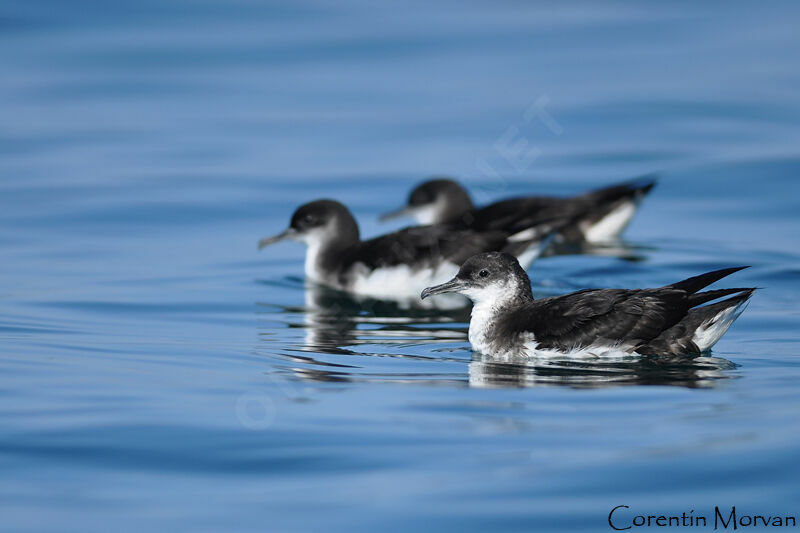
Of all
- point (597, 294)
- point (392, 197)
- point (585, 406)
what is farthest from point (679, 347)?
point (392, 197)

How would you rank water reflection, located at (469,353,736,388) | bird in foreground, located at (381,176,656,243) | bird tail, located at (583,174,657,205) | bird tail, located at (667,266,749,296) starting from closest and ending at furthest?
water reflection, located at (469,353,736,388) → bird tail, located at (667,266,749,296) → bird in foreground, located at (381,176,656,243) → bird tail, located at (583,174,657,205)

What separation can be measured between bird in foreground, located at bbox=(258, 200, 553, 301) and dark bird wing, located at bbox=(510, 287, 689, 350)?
3.49 meters

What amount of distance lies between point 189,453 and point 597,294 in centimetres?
350

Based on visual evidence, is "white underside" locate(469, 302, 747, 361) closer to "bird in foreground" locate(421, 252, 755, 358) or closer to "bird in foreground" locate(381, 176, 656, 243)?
"bird in foreground" locate(421, 252, 755, 358)

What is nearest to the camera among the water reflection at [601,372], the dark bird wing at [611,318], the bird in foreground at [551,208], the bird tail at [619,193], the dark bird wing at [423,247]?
the water reflection at [601,372]

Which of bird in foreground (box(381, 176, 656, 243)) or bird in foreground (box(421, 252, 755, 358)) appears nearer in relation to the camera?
bird in foreground (box(421, 252, 755, 358))

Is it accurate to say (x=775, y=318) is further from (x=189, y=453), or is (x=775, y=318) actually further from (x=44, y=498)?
(x=44, y=498)

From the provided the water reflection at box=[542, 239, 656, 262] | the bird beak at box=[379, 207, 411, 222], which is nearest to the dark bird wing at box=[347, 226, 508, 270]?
the water reflection at box=[542, 239, 656, 262]

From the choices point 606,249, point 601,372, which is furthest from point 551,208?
point 601,372

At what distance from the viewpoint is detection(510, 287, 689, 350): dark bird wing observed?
9.31 metres

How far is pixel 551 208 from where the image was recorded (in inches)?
594

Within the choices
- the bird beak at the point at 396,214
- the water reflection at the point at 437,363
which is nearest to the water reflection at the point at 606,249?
the bird beak at the point at 396,214

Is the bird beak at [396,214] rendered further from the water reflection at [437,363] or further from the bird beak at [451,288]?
the bird beak at [451,288]

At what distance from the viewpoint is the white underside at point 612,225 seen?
1549 centimetres
